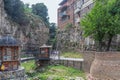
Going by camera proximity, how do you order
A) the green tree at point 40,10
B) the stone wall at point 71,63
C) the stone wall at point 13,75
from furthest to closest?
the green tree at point 40,10 → the stone wall at point 71,63 → the stone wall at point 13,75

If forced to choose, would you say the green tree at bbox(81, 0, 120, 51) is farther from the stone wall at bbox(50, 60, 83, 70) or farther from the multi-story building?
the multi-story building

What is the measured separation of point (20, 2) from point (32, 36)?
930cm

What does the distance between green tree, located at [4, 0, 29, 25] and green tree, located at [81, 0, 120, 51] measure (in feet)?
84.0

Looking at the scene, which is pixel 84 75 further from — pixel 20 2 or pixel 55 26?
pixel 55 26

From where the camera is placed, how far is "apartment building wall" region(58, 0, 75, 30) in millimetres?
64750

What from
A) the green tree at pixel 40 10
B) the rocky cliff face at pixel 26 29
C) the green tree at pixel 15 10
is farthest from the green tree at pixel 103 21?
the green tree at pixel 40 10

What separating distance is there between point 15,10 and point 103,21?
29.8 m

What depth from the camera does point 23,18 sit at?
57.8 meters

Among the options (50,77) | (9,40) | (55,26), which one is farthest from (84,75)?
(55,26)

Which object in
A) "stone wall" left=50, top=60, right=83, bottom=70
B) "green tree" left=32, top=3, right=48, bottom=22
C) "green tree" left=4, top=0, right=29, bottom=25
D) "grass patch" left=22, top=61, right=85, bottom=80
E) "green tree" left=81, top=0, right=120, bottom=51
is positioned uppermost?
"green tree" left=32, top=3, right=48, bottom=22

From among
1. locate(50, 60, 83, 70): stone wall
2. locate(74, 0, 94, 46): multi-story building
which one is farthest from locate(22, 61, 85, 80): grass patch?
locate(74, 0, 94, 46): multi-story building

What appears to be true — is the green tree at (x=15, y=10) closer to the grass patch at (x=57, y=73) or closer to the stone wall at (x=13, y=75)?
the grass patch at (x=57, y=73)

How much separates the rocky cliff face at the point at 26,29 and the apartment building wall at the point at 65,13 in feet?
16.9

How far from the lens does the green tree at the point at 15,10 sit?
53812mm
